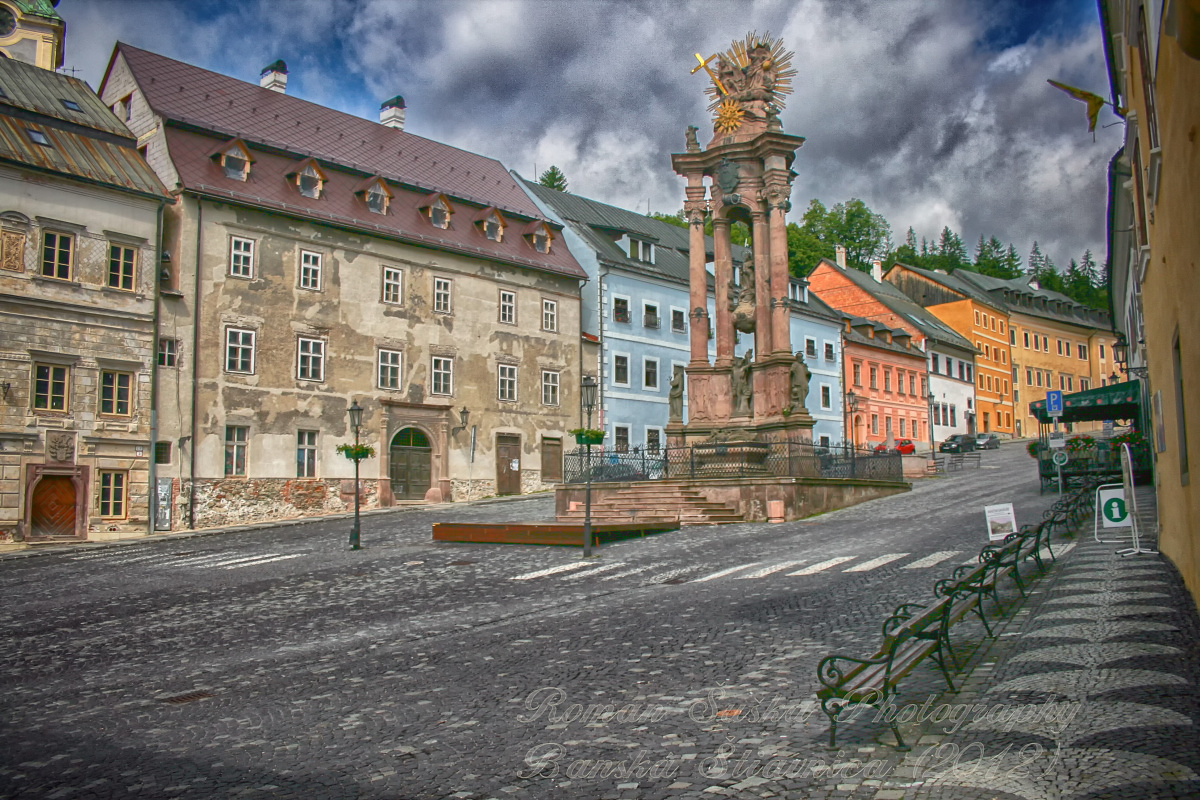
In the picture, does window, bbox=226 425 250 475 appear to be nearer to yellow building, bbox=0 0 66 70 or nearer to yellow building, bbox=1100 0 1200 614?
yellow building, bbox=1100 0 1200 614

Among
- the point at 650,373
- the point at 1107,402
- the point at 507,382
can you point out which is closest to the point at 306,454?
the point at 507,382

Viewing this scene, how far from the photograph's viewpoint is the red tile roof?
33.7m

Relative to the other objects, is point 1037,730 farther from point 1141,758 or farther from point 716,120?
point 716,120

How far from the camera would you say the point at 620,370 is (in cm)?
4603

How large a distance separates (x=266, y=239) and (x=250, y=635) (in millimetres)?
24317

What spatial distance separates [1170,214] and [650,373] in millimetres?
38443

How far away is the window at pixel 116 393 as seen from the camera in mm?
29000

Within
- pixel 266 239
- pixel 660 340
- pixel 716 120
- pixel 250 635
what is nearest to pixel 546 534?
pixel 250 635

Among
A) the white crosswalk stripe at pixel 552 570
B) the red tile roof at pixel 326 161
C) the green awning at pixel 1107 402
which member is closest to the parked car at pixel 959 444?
the green awning at pixel 1107 402

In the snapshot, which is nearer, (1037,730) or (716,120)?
(1037,730)

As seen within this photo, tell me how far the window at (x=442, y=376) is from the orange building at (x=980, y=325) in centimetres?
4955

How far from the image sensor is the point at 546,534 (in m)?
21.5

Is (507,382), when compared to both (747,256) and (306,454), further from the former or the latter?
(747,256)

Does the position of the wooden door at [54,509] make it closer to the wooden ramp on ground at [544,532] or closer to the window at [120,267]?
the window at [120,267]
